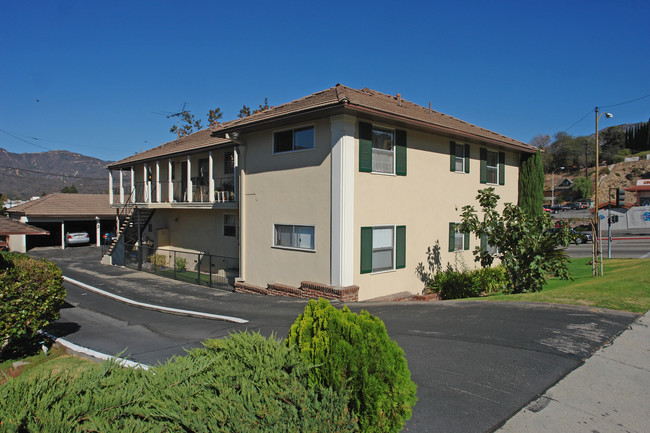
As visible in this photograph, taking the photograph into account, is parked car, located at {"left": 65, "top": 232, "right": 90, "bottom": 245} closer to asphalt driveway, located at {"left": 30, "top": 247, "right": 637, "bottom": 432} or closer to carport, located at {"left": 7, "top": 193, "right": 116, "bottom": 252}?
carport, located at {"left": 7, "top": 193, "right": 116, "bottom": 252}

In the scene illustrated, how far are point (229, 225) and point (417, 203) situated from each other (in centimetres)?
961

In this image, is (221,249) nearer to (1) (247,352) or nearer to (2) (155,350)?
(2) (155,350)

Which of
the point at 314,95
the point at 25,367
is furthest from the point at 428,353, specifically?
the point at 314,95

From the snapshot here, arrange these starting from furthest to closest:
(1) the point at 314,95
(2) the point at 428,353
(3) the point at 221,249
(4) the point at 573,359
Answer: (3) the point at 221,249 → (1) the point at 314,95 → (2) the point at 428,353 → (4) the point at 573,359

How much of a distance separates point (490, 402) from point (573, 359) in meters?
2.15

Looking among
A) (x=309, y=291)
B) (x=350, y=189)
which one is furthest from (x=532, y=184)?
(x=309, y=291)

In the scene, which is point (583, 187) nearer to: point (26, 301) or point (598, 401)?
point (598, 401)

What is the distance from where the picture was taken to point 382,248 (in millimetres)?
13109

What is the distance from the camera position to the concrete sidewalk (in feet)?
14.2

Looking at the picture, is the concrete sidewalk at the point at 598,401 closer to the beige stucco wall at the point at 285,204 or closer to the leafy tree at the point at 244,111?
the beige stucco wall at the point at 285,204

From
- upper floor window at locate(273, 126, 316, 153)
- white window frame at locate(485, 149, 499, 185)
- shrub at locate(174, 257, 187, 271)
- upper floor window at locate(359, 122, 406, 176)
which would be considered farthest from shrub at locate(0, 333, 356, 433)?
shrub at locate(174, 257, 187, 271)

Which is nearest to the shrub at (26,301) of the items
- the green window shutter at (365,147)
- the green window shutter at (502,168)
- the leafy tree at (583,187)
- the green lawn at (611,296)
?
the green window shutter at (365,147)

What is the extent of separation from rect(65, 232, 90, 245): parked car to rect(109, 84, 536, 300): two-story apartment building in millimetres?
22765

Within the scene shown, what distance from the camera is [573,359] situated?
20.0 ft
